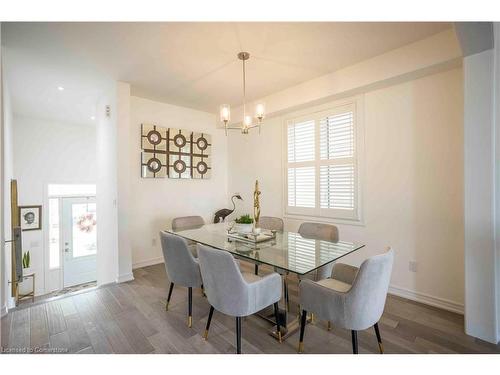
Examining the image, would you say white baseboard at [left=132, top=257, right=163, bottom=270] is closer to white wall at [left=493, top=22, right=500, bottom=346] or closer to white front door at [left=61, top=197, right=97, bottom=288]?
white front door at [left=61, top=197, right=97, bottom=288]

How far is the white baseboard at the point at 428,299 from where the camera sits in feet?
7.61

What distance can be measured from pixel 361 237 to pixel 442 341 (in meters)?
1.26

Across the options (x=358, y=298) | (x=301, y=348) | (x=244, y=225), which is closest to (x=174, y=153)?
(x=244, y=225)

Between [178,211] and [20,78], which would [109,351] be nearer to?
[178,211]

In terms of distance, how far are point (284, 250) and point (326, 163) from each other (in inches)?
67.0

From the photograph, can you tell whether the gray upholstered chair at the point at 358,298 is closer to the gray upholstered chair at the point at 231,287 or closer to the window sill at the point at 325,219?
the gray upholstered chair at the point at 231,287

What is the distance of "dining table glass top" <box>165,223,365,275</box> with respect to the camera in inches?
68.2

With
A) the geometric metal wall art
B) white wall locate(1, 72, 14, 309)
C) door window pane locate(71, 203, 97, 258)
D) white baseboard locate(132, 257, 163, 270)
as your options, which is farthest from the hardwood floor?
door window pane locate(71, 203, 97, 258)

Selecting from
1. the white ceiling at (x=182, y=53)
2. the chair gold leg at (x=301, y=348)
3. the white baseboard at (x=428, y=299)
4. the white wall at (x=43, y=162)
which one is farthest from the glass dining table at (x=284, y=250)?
the white wall at (x=43, y=162)

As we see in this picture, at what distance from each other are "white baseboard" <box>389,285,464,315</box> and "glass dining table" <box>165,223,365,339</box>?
1.10m

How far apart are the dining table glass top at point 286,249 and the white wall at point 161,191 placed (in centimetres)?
139

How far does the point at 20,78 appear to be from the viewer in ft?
9.75

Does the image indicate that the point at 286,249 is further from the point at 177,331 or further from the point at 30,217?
the point at 30,217

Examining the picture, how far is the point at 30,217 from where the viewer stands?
464 cm
